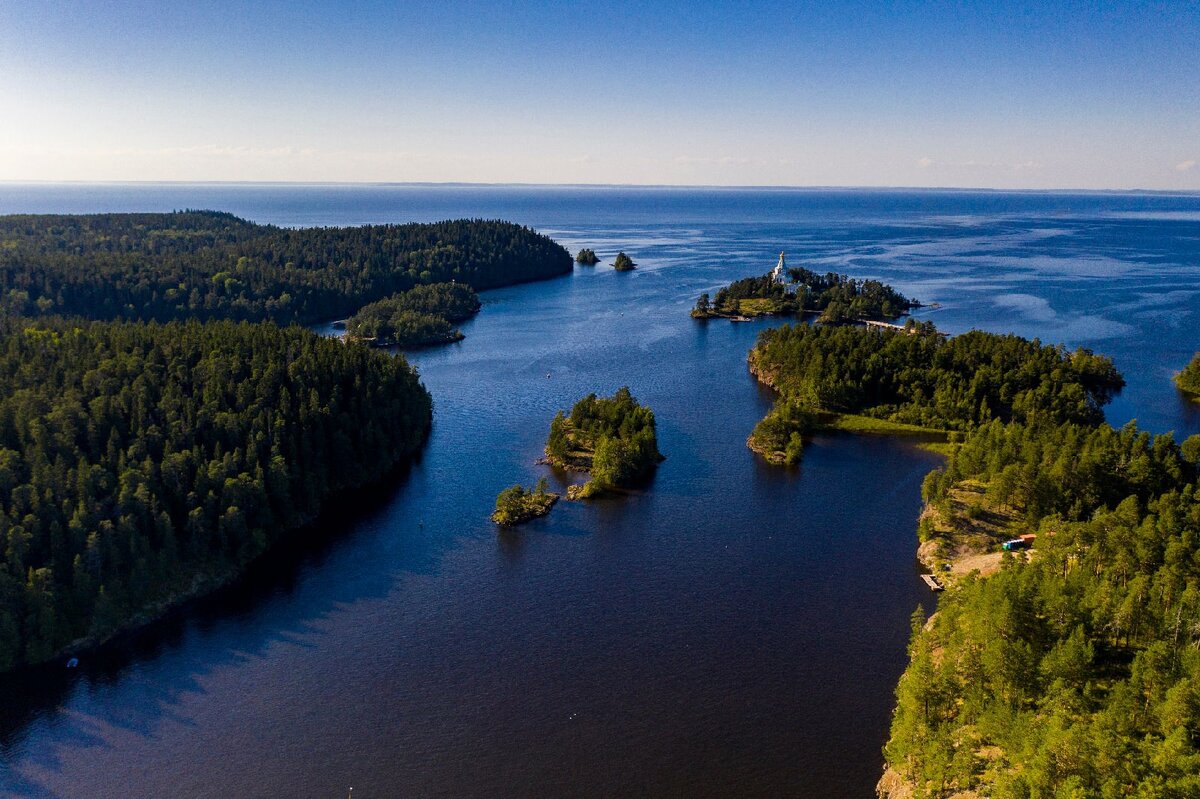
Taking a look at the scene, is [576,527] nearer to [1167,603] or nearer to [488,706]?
[488,706]

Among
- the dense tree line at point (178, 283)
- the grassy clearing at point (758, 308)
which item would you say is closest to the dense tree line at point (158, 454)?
the dense tree line at point (178, 283)

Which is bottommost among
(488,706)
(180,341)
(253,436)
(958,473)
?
(488,706)

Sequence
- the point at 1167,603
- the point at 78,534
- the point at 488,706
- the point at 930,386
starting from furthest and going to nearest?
1. the point at 930,386
2. the point at 78,534
3. the point at 488,706
4. the point at 1167,603

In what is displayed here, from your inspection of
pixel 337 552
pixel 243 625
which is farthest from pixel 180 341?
pixel 243 625

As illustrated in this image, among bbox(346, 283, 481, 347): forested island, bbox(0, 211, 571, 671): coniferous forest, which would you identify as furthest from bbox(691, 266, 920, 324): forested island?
bbox(0, 211, 571, 671): coniferous forest

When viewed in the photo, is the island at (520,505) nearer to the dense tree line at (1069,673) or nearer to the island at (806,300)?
the dense tree line at (1069,673)

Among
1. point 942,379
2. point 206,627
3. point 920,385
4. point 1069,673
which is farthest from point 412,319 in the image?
point 1069,673

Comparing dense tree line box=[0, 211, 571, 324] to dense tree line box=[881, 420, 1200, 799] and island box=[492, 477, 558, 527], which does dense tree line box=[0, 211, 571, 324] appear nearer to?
island box=[492, 477, 558, 527]

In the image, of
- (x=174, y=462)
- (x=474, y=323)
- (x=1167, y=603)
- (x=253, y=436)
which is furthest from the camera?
(x=474, y=323)
